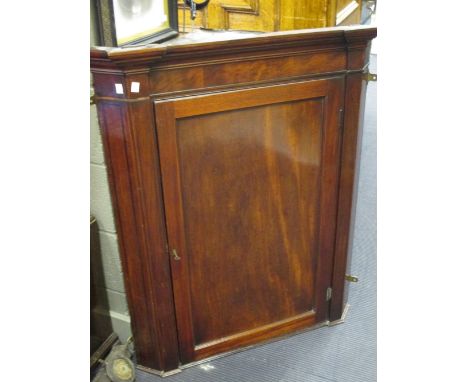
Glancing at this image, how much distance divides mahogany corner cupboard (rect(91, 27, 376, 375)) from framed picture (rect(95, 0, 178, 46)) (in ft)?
0.44

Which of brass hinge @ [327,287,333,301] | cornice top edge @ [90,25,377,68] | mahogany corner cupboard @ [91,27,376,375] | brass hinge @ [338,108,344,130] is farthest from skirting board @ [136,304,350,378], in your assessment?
cornice top edge @ [90,25,377,68]

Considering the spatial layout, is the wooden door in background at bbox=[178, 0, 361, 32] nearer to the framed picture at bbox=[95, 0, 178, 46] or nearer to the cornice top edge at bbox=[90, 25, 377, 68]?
the framed picture at bbox=[95, 0, 178, 46]

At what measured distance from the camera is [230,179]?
1.43 m

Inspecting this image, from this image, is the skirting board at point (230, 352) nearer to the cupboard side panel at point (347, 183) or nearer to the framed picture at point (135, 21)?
the cupboard side panel at point (347, 183)

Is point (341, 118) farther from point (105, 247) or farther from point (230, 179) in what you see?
point (105, 247)

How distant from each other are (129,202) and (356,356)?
956mm

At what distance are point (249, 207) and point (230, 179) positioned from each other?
121 mm

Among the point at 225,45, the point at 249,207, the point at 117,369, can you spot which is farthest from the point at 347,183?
→ the point at 117,369

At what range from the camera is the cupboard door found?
4.39 ft

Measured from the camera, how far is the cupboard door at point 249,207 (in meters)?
1.34

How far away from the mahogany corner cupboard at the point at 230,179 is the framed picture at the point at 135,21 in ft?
0.44

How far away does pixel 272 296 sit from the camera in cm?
169

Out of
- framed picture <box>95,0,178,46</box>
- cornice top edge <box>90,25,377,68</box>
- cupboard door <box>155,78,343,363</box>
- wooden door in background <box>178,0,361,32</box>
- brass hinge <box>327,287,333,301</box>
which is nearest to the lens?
cornice top edge <box>90,25,377,68</box>
